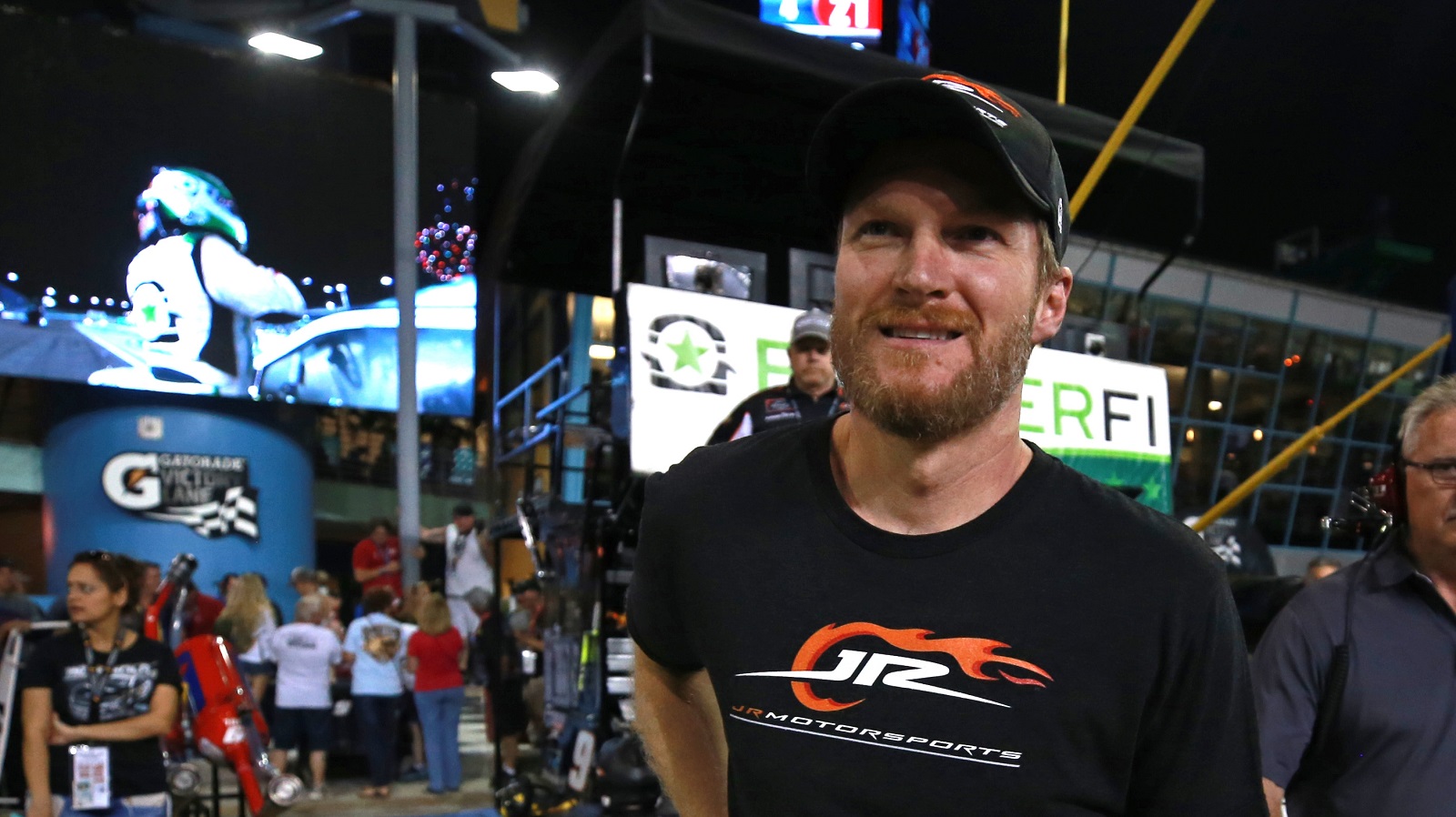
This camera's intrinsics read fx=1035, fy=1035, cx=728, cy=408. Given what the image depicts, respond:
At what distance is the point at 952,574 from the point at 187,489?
55.0 feet

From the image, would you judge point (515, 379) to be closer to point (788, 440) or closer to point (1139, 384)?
point (1139, 384)

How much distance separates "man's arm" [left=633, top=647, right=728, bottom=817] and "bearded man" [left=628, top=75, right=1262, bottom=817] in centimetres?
16

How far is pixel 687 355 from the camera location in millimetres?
5242

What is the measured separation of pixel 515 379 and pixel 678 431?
2493cm

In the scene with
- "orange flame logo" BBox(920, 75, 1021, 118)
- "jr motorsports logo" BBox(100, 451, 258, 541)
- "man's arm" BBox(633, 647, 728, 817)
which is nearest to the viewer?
"orange flame logo" BBox(920, 75, 1021, 118)

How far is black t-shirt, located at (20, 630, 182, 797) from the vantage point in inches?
197

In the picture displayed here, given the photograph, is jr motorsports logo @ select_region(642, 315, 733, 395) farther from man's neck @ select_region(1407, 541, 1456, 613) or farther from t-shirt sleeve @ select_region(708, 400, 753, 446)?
man's neck @ select_region(1407, 541, 1456, 613)

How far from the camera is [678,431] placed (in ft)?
16.8

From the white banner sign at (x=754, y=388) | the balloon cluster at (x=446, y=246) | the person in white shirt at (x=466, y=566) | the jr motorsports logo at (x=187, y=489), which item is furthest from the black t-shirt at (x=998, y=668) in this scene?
the jr motorsports logo at (x=187, y=489)

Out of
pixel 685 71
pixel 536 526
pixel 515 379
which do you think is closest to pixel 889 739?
pixel 685 71

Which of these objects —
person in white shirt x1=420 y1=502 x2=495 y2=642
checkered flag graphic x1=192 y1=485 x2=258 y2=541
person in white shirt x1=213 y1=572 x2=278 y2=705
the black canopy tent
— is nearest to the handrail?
checkered flag graphic x1=192 y1=485 x2=258 y2=541

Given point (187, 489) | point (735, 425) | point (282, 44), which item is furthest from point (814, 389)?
point (187, 489)

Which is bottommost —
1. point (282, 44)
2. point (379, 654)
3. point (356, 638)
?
point (379, 654)

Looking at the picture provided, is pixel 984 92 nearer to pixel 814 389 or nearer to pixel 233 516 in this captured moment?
pixel 814 389
